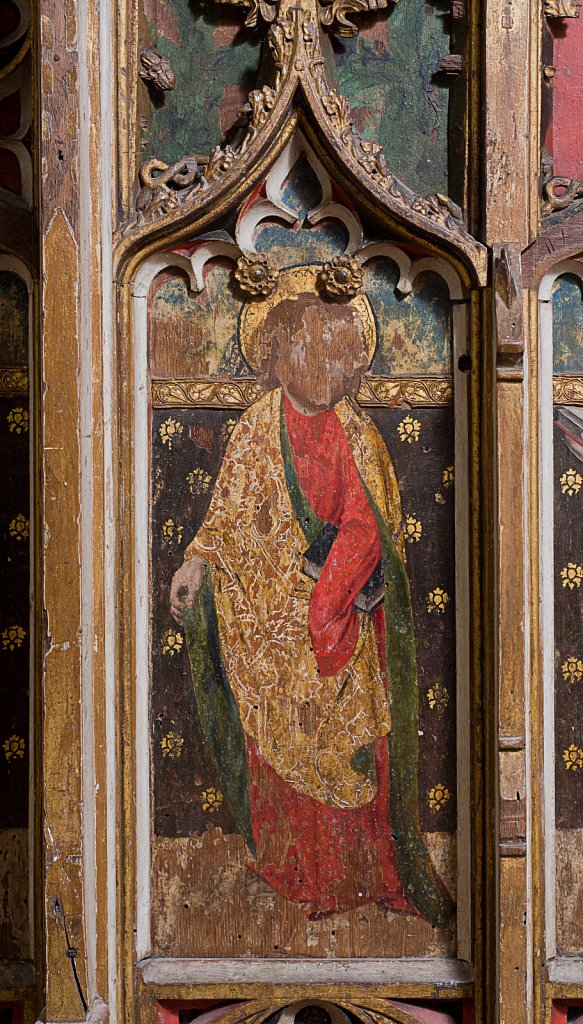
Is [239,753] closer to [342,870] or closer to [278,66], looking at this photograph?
[342,870]

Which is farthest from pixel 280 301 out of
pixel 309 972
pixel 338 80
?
pixel 309 972

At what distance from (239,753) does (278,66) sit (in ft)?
6.95

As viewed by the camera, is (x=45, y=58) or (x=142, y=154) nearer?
(x=45, y=58)

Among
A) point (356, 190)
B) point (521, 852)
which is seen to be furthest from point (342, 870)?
point (356, 190)

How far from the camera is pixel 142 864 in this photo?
3.04m

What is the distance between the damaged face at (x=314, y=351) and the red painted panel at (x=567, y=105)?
828 mm

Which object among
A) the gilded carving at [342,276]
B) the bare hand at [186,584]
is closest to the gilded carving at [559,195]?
the gilded carving at [342,276]

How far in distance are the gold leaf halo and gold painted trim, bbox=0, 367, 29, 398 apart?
695 millimetres

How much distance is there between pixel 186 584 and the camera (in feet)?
10.1

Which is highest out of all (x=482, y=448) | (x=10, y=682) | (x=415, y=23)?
(x=415, y=23)

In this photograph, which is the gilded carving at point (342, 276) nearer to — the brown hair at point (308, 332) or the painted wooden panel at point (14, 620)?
the brown hair at point (308, 332)

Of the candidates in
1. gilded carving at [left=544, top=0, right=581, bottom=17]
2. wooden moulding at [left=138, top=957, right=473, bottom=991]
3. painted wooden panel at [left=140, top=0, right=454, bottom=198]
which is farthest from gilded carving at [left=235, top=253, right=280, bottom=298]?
wooden moulding at [left=138, top=957, right=473, bottom=991]

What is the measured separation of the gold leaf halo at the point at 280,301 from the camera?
3.07m

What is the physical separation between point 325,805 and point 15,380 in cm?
167
